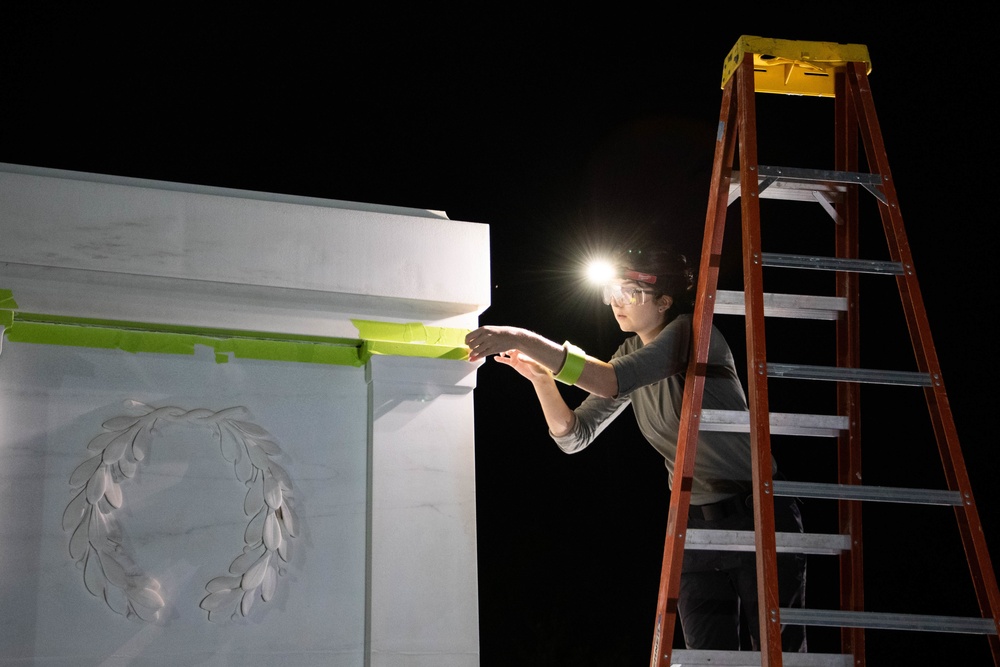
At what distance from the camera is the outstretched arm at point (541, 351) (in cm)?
321

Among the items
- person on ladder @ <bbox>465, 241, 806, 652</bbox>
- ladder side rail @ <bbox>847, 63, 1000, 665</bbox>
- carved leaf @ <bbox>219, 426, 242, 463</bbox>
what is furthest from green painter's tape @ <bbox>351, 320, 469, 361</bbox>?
ladder side rail @ <bbox>847, 63, 1000, 665</bbox>

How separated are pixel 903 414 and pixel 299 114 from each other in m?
4.75

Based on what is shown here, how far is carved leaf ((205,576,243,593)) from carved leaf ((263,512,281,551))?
A: 4.7 inches

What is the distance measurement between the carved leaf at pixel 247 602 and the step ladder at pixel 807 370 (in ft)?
3.64

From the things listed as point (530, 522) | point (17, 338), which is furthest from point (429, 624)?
point (530, 522)

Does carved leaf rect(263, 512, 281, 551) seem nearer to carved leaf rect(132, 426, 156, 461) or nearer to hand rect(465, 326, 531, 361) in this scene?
carved leaf rect(132, 426, 156, 461)

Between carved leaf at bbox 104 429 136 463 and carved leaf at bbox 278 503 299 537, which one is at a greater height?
carved leaf at bbox 104 429 136 463

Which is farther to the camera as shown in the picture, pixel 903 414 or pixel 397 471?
pixel 903 414

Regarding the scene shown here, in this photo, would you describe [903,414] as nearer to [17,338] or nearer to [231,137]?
[231,137]

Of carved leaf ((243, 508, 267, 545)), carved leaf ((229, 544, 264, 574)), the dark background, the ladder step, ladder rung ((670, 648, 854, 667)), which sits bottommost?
ladder rung ((670, 648, 854, 667))

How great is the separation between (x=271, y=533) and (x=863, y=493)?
1592 mm

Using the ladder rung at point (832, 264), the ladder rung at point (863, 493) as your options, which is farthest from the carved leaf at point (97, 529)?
the ladder rung at point (832, 264)

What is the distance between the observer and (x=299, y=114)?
315 inches

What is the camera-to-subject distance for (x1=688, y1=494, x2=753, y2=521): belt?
3273 millimetres
